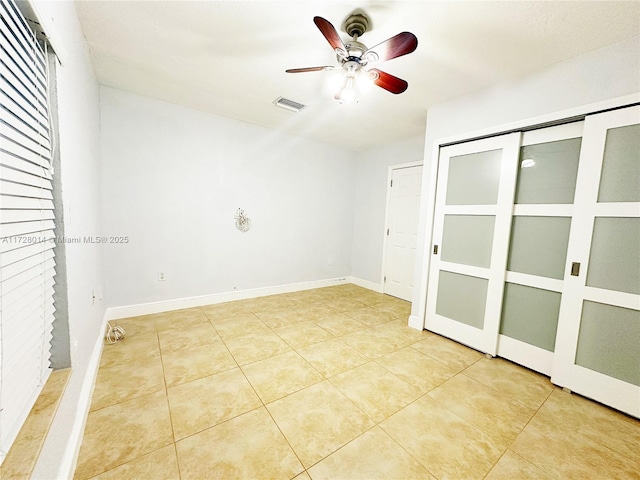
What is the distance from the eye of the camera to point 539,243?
7.38ft

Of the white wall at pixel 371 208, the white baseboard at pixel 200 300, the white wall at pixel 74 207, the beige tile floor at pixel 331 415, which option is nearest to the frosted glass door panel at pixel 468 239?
the beige tile floor at pixel 331 415

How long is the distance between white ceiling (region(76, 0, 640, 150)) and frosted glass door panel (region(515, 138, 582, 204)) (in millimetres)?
663

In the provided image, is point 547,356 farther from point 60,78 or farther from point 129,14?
point 129,14

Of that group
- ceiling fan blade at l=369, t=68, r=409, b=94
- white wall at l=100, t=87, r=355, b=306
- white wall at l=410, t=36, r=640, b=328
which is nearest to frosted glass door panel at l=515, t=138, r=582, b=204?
white wall at l=410, t=36, r=640, b=328

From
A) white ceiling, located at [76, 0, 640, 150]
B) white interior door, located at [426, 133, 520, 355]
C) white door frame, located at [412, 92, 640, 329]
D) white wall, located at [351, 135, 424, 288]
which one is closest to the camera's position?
white ceiling, located at [76, 0, 640, 150]

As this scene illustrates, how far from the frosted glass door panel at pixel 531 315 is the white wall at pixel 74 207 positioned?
3.19 meters

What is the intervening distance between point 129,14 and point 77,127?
86cm

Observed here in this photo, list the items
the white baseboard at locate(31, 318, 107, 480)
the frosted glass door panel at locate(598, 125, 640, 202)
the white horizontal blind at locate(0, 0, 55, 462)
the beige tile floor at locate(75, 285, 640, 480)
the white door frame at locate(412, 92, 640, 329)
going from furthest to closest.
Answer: the white door frame at locate(412, 92, 640, 329) < the frosted glass door panel at locate(598, 125, 640, 202) < the beige tile floor at locate(75, 285, 640, 480) < the white baseboard at locate(31, 318, 107, 480) < the white horizontal blind at locate(0, 0, 55, 462)

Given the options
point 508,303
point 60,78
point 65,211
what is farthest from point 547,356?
point 60,78

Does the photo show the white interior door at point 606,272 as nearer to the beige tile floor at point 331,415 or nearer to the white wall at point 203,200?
the beige tile floor at point 331,415

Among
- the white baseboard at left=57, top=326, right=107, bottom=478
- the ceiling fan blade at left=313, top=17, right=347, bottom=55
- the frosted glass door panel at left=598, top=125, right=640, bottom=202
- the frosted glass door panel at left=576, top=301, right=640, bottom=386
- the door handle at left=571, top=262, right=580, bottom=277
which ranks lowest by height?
the white baseboard at left=57, top=326, right=107, bottom=478

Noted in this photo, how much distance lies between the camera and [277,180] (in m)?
4.02

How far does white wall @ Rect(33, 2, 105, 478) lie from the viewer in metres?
1.12

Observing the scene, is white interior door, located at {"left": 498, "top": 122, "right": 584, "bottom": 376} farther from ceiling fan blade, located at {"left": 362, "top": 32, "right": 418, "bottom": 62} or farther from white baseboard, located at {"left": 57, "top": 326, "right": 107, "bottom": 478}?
white baseboard, located at {"left": 57, "top": 326, "right": 107, "bottom": 478}
